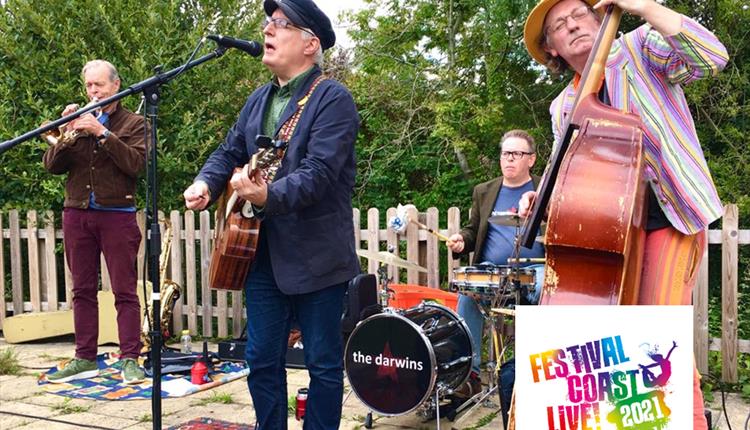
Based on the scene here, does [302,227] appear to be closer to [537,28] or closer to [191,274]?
[537,28]

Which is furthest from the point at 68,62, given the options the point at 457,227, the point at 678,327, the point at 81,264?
the point at 678,327

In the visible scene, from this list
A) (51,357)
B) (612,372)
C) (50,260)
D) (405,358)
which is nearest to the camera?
(612,372)

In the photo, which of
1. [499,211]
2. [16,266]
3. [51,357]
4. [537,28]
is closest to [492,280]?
[499,211]

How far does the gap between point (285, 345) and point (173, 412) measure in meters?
1.61

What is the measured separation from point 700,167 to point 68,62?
5971 millimetres

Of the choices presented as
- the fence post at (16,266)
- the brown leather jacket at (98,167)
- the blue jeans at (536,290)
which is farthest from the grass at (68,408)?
the fence post at (16,266)

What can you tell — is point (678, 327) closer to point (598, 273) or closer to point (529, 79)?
point (598, 273)

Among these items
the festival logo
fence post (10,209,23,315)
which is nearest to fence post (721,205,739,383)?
the festival logo

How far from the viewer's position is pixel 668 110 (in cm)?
209

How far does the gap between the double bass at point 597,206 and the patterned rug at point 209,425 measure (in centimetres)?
231

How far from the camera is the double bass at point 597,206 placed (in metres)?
1.83

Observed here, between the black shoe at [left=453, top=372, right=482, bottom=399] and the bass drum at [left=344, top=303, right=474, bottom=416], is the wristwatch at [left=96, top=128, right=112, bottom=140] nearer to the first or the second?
the bass drum at [left=344, top=303, right=474, bottom=416]

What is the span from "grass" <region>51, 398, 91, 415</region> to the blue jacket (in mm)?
2088

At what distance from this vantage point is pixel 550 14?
89.7 inches
